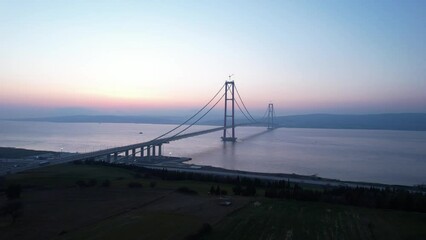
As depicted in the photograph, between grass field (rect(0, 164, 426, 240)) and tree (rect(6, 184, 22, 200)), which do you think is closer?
grass field (rect(0, 164, 426, 240))

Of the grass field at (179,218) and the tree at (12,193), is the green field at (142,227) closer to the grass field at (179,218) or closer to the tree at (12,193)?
the grass field at (179,218)

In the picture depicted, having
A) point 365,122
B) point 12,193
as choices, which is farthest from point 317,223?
point 365,122

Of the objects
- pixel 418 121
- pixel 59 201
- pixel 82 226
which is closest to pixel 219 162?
pixel 59 201

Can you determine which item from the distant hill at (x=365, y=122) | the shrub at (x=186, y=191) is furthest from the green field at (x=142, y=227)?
the distant hill at (x=365, y=122)

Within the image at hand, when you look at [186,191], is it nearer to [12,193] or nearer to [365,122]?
[12,193]

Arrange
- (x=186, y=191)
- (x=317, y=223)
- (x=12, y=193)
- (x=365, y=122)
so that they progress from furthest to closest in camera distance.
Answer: (x=365, y=122) → (x=186, y=191) → (x=12, y=193) → (x=317, y=223)

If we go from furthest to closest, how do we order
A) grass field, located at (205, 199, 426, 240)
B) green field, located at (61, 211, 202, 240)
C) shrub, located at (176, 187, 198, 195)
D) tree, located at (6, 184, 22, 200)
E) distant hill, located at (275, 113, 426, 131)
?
distant hill, located at (275, 113, 426, 131) < shrub, located at (176, 187, 198, 195) < tree, located at (6, 184, 22, 200) < grass field, located at (205, 199, 426, 240) < green field, located at (61, 211, 202, 240)

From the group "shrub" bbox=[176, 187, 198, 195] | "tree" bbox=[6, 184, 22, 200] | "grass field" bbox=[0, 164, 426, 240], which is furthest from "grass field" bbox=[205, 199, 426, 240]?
"tree" bbox=[6, 184, 22, 200]

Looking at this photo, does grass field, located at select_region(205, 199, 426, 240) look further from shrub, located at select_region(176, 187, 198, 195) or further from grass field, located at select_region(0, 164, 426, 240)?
shrub, located at select_region(176, 187, 198, 195)
